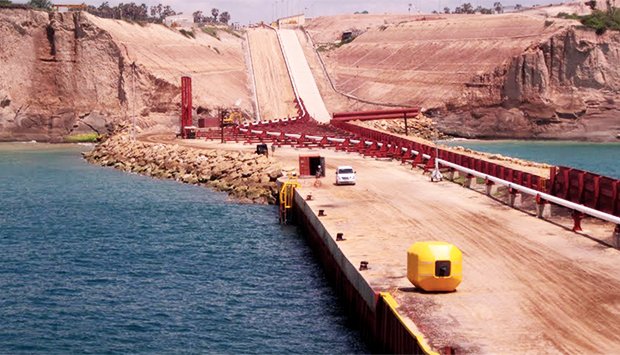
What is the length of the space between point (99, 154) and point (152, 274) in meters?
59.8

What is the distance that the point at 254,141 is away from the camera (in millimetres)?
94375

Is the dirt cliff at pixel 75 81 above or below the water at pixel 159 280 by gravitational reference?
above

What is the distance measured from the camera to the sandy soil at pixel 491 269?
25.0m

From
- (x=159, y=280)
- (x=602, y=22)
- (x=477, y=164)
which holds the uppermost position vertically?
(x=602, y=22)

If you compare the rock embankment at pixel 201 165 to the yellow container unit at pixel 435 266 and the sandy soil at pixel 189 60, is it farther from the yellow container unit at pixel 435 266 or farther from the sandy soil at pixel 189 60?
the yellow container unit at pixel 435 266

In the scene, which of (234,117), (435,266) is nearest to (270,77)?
(234,117)

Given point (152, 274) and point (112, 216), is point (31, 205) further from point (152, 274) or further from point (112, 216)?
point (152, 274)

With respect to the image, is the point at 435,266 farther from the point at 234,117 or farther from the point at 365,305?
the point at 234,117

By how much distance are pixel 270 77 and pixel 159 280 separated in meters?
103

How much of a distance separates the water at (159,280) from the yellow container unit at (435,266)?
281 centimetres

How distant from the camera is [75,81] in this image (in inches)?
4936

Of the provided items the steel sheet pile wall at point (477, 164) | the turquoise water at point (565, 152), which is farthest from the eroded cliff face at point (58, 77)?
the steel sheet pile wall at point (477, 164)

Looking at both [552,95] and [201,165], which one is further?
[552,95]

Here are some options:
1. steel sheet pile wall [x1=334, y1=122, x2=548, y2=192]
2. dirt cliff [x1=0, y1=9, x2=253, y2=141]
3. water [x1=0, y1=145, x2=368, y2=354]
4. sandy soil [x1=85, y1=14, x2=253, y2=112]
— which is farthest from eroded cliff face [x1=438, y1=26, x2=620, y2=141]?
water [x1=0, y1=145, x2=368, y2=354]
